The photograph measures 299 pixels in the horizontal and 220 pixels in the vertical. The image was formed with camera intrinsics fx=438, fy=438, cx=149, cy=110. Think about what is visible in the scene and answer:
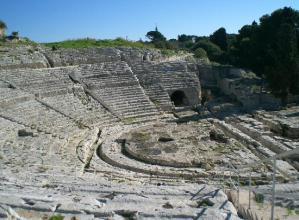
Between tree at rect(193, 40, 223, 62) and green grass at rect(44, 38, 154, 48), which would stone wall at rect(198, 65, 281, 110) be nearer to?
green grass at rect(44, 38, 154, 48)

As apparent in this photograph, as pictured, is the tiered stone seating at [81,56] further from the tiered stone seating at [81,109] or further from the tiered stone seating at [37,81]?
the tiered stone seating at [81,109]

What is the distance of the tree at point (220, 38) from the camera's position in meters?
51.5

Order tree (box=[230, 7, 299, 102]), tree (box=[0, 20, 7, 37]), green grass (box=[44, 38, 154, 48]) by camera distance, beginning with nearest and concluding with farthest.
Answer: tree (box=[230, 7, 299, 102])
green grass (box=[44, 38, 154, 48])
tree (box=[0, 20, 7, 37])

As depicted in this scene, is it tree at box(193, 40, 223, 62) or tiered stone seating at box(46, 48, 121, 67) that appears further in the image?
tree at box(193, 40, 223, 62)

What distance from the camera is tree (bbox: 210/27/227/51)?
5153cm

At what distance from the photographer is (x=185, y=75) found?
30516 mm

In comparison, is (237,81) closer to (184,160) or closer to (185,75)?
(185,75)

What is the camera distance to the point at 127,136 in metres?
20.2

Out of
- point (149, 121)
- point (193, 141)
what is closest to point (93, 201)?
point (193, 141)

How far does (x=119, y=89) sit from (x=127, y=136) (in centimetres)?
781

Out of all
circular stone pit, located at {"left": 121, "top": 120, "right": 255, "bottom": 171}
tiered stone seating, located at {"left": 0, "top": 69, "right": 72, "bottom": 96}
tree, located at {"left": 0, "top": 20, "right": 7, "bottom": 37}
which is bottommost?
circular stone pit, located at {"left": 121, "top": 120, "right": 255, "bottom": 171}

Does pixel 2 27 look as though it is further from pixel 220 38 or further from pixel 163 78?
pixel 220 38

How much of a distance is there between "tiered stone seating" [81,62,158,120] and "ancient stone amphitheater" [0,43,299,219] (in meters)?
0.07

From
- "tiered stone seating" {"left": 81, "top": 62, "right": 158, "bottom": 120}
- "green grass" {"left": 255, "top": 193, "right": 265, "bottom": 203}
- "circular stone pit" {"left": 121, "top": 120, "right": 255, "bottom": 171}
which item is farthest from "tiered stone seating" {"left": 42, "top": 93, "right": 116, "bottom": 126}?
"green grass" {"left": 255, "top": 193, "right": 265, "bottom": 203}
